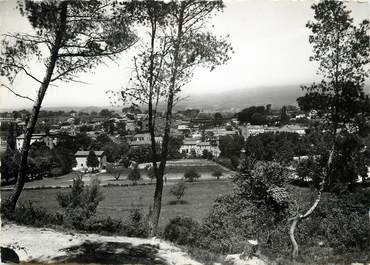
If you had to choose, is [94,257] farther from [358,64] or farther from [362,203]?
[362,203]

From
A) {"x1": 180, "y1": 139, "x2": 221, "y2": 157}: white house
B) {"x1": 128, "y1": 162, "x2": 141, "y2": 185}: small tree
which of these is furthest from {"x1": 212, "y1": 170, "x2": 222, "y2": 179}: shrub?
{"x1": 128, "y1": 162, "x2": 141, "y2": 185}: small tree

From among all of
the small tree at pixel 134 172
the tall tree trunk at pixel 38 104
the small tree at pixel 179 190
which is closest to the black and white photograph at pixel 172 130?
the tall tree trunk at pixel 38 104

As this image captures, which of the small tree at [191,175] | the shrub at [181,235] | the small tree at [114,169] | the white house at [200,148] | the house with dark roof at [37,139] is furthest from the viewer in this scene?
the small tree at [191,175]

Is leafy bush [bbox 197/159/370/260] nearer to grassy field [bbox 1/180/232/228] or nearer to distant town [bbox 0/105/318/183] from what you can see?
distant town [bbox 0/105/318/183]

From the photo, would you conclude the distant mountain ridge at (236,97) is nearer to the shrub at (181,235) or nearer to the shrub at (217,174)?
the shrub at (181,235)

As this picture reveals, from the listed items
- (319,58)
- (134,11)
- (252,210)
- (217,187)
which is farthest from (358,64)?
(217,187)
